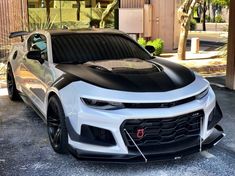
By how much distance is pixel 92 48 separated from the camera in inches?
212

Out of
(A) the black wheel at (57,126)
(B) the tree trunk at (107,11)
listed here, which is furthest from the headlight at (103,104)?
(B) the tree trunk at (107,11)

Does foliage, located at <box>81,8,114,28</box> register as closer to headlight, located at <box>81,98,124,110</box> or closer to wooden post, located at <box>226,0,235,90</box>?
wooden post, located at <box>226,0,235,90</box>

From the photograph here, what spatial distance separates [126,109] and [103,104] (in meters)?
0.26

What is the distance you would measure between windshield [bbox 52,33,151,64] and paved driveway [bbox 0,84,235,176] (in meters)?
1.20

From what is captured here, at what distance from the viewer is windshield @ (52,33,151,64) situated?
5.20m

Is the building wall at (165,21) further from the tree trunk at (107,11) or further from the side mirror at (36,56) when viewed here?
the side mirror at (36,56)

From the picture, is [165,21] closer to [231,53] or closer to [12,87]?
[231,53]

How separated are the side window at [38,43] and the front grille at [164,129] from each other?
2037mm

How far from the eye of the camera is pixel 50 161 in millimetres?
4418

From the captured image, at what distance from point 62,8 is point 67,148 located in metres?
11.9

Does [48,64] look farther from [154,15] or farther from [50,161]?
[154,15]

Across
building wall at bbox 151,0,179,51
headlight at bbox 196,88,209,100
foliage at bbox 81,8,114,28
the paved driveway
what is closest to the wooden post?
the paved driveway

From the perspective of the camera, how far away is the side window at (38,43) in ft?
17.9

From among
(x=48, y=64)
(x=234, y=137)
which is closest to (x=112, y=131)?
(x=48, y=64)
